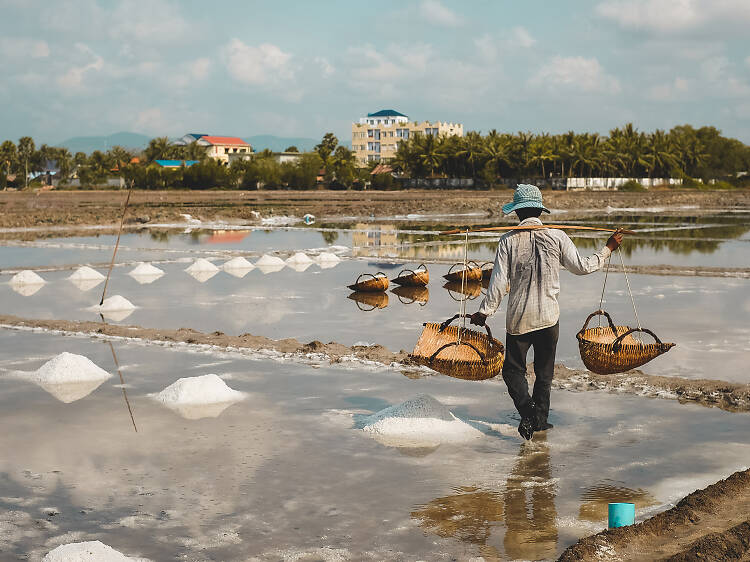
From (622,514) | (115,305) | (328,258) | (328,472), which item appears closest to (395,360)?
(328,472)

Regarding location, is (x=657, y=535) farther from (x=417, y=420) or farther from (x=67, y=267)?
(x=67, y=267)

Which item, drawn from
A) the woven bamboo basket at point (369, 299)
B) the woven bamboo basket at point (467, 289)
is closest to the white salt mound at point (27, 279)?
the woven bamboo basket at point (369, 299)

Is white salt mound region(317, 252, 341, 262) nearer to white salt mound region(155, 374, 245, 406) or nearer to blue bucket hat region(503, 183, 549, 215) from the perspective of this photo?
white salt mound region(155, 374, 245, 406)

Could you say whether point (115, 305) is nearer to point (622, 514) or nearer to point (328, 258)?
point (328, 258)

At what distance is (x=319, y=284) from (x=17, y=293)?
192 inches

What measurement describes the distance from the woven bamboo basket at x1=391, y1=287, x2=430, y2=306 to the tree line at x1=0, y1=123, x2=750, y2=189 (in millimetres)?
70718

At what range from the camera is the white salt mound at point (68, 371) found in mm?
7762

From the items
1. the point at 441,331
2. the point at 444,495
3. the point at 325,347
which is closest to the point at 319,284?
the point at 325,347

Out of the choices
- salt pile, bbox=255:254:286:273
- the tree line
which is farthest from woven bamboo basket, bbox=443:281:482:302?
the tree line

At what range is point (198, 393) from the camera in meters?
7.05

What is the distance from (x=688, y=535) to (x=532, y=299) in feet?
6.26

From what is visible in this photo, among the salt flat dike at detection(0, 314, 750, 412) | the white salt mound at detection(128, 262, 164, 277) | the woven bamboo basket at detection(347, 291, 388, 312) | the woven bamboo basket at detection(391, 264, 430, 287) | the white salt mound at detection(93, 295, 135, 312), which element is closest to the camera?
the salt flat dike at detection(0, 314, 750, 412)

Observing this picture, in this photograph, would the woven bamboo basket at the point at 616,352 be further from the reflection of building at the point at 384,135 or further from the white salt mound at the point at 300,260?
the reflection of building at the point at 384,135

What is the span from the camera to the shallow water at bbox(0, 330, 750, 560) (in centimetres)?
438
